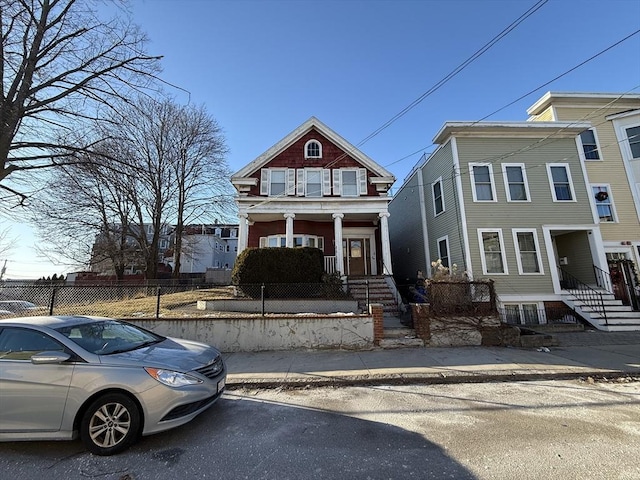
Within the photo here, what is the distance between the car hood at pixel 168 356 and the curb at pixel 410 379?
148 centimetres

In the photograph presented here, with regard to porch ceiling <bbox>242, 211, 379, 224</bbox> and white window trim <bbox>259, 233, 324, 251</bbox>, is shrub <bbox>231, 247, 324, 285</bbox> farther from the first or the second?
white window trim <bbox>259, 233, 324, 251</bbox>

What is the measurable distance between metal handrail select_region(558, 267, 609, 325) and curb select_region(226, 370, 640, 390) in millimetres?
6125

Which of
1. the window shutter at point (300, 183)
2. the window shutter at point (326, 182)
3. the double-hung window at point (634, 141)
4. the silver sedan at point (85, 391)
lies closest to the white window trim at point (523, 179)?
the double-hung window at point (634, 141)

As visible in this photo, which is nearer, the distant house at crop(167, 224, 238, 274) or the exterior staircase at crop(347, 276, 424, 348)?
the exterior staircase at crop(347, 276, 424, 348)

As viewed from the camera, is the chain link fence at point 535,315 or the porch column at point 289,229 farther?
the porch column at point 289,229

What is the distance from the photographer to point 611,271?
12.4m

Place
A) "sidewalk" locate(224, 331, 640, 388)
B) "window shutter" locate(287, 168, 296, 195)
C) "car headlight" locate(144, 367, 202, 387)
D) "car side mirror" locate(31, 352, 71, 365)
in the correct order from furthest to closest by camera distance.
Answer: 1. "window shutter" locate(287, 168, 296, 195)
2. "sidewalk" locate(224, 331, 640, 388)
3. "car headlight" locate(144, 367, 202, 387)
4. "car side mirror" locate(31, 352, 71, 365)

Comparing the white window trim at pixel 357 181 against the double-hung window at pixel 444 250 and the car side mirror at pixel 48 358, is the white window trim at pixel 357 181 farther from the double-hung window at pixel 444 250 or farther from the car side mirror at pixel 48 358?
the car side mirror at pixel 48 358

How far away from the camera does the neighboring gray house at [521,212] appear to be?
1151 cm

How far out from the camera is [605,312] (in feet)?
33.3

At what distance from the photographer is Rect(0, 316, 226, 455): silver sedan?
3127mm

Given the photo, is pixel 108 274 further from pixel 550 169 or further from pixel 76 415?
pixel 550 169

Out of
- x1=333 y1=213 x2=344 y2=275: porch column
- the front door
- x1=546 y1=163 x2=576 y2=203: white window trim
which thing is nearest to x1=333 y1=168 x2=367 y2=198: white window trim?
x1=333 y1=213 x2=344 y2=275: porch column

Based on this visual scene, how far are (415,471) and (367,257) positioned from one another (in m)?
13.7
